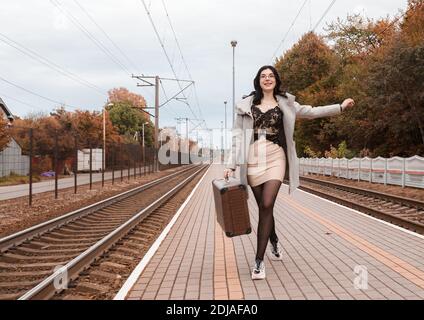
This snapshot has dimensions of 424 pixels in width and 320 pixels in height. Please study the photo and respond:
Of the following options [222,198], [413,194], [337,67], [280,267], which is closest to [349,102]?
[222,198]

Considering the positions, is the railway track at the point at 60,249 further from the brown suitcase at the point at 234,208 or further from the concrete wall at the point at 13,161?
the concrete wall at the point at 13,161

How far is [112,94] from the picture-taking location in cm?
11012

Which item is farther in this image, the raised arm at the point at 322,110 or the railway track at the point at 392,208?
the railway track at the point at 392,208

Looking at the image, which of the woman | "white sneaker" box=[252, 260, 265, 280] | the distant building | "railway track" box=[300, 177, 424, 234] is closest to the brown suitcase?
the woman

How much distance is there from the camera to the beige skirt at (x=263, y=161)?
5.25 metres

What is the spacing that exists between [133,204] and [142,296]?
10677mm

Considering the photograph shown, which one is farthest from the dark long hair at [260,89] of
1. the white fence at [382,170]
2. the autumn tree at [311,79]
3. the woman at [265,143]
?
the autumn tree at [311,79]

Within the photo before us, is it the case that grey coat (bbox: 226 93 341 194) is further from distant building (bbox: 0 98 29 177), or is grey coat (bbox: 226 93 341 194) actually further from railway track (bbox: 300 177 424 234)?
distant building (bbox: 0 98 29 177)

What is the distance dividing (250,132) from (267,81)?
1.95ft

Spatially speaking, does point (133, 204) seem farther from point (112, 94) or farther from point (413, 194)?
point (112, 94)

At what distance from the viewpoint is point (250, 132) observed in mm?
5301

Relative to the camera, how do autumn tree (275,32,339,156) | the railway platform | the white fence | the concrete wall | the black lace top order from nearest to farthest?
1. the railway platform
2. the black lace top
3. the concrete wall
4. the white fence
5. autumn tree (275,32,339,156)

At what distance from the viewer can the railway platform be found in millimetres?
4734

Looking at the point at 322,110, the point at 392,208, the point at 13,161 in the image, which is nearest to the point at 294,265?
the point at 322,110
